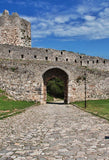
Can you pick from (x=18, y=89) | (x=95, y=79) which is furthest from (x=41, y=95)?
(x=95, y=79)

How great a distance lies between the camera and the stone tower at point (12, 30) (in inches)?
1109

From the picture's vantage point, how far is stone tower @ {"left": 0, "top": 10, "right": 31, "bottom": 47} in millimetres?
28172

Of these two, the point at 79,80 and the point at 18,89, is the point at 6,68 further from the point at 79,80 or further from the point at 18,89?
the point at 79,80

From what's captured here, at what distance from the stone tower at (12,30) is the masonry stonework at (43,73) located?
6.30 metres

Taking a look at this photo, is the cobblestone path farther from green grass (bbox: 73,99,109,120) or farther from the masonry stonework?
the masonry stonework

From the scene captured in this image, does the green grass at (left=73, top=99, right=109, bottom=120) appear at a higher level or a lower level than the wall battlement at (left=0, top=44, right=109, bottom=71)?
lower

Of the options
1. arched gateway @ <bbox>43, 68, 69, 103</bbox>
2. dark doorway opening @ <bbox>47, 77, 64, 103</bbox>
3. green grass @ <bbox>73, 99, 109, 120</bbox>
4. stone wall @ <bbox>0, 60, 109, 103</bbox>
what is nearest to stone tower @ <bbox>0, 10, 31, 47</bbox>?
stone wall @ <bbox>0, 60, 109, 103</bbox>

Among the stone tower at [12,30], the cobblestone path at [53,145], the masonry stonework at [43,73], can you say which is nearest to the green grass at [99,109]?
the masonry stonework at [43,73]

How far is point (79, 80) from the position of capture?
23250mm

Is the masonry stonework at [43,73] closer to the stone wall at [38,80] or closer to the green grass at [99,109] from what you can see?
the stone wall at [38,80]

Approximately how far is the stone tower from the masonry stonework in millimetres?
6296

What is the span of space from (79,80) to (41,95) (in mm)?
5388

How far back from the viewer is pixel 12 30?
28.5m

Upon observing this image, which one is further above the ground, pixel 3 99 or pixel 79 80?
pixel 79 80
